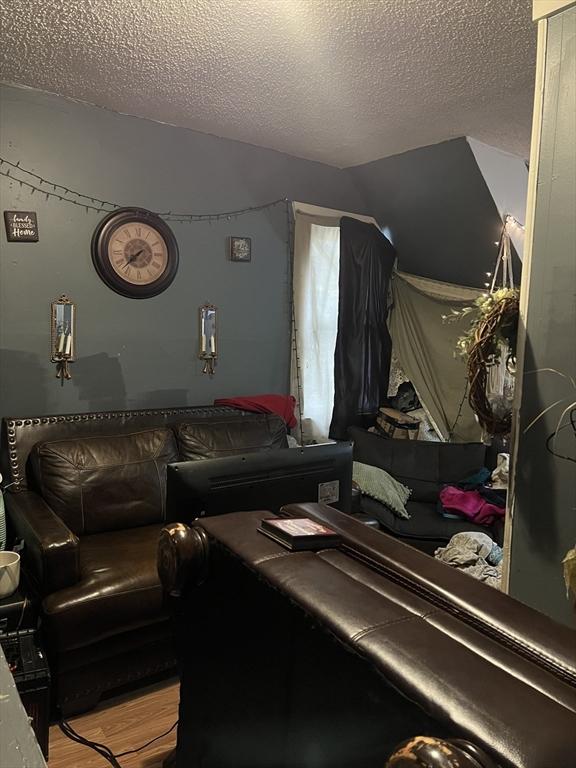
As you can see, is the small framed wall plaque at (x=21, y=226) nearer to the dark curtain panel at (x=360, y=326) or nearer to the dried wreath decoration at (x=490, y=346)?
the dark curtain panel at (x=360, y=326)

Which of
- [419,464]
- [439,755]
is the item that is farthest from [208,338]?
[439,755]

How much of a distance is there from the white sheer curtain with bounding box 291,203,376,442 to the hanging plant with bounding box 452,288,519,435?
252 cm

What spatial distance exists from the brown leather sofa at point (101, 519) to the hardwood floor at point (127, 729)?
8 cm

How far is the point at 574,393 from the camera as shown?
119 centimetres

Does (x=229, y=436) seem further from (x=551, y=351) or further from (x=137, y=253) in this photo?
(x=551, y=351)

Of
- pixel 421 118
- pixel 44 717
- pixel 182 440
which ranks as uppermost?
pixel 421 118

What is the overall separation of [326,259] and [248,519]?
3.12 metres

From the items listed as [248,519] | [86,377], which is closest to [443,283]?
[86,377]

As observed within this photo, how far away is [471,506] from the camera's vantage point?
10.7 ft

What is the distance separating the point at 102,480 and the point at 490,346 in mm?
1980

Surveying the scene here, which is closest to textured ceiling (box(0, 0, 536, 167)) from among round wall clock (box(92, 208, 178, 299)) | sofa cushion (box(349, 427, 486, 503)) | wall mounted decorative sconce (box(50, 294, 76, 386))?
round wall clock (box(92, 208, 178, 299))

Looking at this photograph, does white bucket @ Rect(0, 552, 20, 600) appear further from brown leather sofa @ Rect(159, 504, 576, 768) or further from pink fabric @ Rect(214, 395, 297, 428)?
pink fabric @ Rect(214, 395, 297, 428)

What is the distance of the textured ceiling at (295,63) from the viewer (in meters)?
1.92

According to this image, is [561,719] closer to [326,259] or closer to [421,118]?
[421,118]
